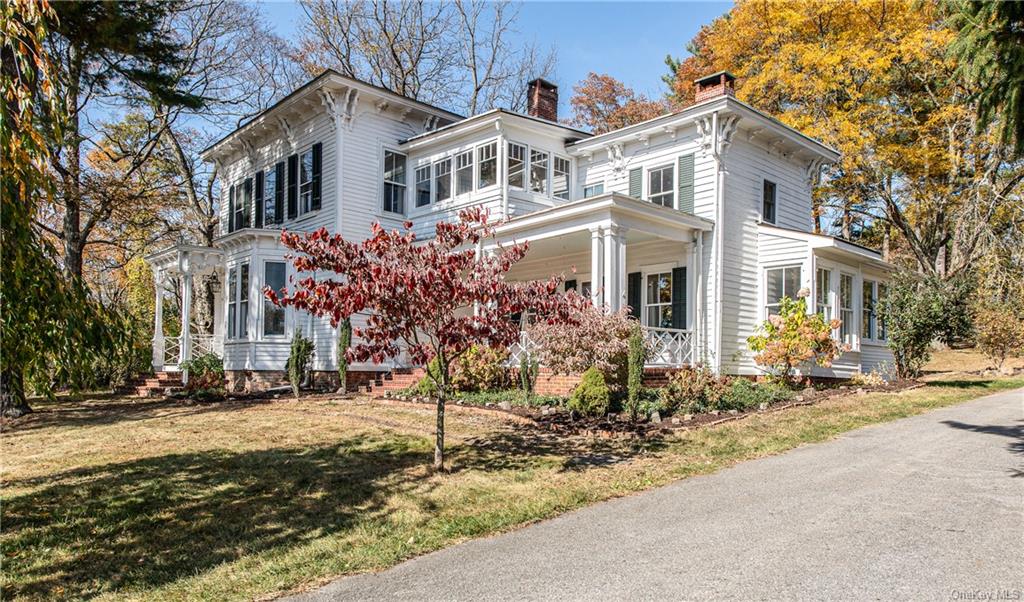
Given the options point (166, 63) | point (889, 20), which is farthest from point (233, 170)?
point (889, 20)

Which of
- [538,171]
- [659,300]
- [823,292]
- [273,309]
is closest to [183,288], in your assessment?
[273,309]

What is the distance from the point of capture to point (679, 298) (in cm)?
1631

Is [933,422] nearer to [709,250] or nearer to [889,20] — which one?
[709,250]

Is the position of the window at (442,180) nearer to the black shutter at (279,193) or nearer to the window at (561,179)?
the window at (561,179)

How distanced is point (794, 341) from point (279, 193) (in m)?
15.5

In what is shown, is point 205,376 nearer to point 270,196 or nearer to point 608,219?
point 270,196

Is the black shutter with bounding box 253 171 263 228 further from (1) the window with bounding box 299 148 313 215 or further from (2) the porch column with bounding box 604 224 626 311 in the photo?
(2) the porch column with bounding box 604 224 626 311

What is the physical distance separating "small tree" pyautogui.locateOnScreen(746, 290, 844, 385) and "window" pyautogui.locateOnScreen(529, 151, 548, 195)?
6.81 meters

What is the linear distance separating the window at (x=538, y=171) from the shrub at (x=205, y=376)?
31.1 feet

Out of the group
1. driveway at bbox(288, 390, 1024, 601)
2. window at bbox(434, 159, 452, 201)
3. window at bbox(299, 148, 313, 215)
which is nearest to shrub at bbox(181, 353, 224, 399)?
window at bbox(299, 148, 313, 215)

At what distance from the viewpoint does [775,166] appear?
18000 mm

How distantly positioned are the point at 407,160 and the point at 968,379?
16352 mm

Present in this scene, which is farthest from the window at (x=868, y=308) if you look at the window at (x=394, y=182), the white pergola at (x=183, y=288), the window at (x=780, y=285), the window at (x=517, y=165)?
the white pergola at (x=183, y=288)

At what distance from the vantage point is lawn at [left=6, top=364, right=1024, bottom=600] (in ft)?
17.4
